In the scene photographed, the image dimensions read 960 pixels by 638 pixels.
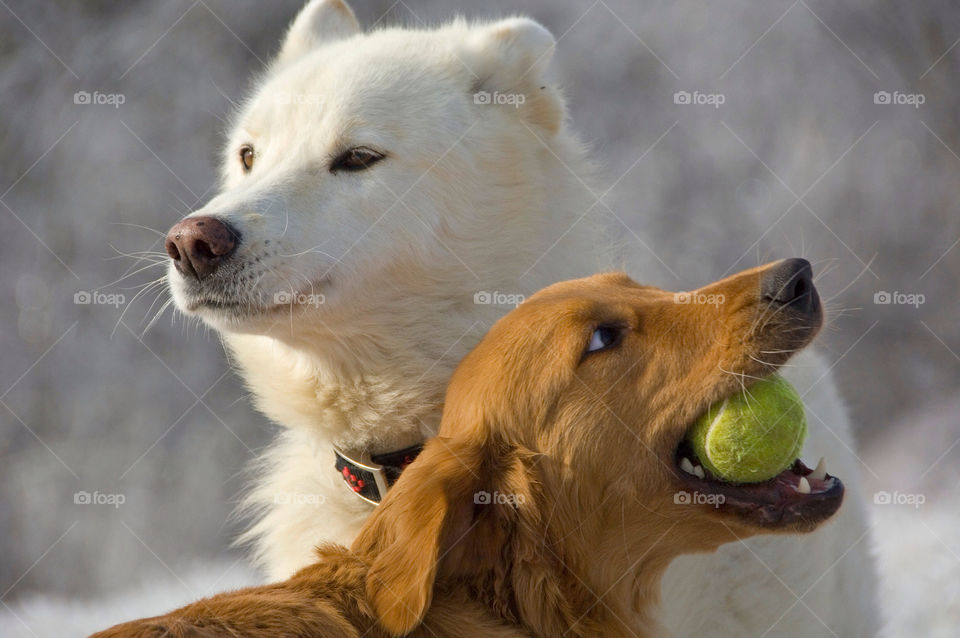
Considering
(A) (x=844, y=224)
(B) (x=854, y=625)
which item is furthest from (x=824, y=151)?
(B) (x=854, y=625)

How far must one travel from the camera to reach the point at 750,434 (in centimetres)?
223

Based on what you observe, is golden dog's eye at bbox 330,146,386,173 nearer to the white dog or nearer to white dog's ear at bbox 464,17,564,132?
the white dog

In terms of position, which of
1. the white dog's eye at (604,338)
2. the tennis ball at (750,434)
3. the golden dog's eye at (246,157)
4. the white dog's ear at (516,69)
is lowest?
the tennis ball at (750,434)

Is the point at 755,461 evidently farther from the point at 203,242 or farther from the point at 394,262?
the point at 203,242

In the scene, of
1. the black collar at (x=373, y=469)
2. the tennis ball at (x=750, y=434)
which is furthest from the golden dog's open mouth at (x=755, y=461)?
the black collar at (x=373, y=469)

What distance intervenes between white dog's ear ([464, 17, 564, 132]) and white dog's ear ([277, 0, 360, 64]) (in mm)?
565

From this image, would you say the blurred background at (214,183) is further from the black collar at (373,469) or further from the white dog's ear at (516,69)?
the black collar at (373,469)

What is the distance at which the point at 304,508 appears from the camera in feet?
10.1

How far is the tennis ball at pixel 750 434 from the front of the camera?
88.1 inches

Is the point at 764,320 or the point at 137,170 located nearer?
the point at 764,320

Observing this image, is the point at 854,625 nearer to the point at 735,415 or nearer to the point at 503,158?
the point at 735,415

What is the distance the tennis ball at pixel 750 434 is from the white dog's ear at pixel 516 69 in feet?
4.05

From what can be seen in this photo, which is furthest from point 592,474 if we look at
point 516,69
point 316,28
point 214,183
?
Answer: point 214,183

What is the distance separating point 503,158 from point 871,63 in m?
2.97
